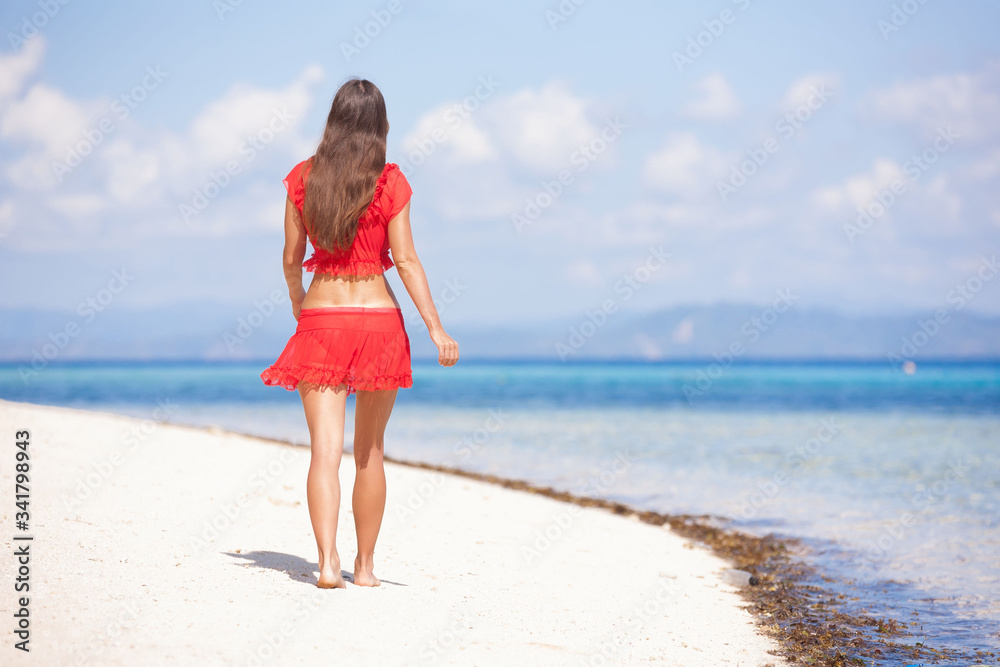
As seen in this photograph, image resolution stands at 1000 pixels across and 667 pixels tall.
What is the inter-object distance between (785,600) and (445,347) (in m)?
3.43

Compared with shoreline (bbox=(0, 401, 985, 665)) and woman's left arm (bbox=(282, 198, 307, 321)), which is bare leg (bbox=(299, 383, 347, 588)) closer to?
woman's left arm (bbox=(282, 198, 307, 321))

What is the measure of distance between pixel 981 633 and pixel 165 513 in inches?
209

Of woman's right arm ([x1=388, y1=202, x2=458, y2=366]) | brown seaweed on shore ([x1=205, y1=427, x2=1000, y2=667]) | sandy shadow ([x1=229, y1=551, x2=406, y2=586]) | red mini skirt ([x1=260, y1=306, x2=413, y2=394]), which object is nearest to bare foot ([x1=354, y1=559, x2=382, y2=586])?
sandy shadow ([x1=229, y1=551, x2=406, y2=586])

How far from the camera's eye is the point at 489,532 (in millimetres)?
6715

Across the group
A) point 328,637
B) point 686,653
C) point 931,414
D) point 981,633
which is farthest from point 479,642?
point 931,414

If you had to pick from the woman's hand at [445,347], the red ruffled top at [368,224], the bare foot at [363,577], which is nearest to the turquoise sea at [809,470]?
the bare foot at [363,577]

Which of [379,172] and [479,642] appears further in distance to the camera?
[379,172]

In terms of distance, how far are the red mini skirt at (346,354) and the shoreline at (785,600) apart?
1.87 m

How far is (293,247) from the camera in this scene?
3848 millimetres

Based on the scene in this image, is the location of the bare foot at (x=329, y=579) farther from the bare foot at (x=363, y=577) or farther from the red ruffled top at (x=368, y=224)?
the red ruffled top at (x=368, y=224)

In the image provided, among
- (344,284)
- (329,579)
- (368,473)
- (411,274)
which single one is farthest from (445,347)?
(329,579)

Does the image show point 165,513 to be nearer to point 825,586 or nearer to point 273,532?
point 273,532

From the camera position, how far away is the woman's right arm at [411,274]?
373 centimetres

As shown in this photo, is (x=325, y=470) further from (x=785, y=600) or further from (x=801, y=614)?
(x=785, y=600)
